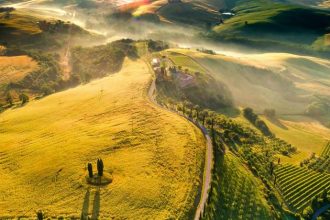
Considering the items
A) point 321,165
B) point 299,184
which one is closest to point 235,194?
point 299,184

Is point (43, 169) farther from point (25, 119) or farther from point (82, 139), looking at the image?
point (25, 119)

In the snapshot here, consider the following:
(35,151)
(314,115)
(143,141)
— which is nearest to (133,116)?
(143,141)

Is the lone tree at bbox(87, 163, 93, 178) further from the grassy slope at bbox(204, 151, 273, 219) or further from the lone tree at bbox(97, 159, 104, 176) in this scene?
the grassy slope at bbox(204, 151, 273, 219)

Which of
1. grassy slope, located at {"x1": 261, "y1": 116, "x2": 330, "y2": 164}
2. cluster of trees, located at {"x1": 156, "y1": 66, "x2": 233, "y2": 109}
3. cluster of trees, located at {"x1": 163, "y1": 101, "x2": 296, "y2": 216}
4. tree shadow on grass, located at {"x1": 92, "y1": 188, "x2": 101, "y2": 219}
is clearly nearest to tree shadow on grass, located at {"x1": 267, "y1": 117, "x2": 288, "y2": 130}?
grassy slope, located at {"x1": 261, "y1": 116, "x2": 330, "y2": 164}

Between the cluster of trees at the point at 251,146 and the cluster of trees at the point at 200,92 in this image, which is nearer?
the cluster of trees at the point at 251,146

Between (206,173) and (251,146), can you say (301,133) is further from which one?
(206,173)

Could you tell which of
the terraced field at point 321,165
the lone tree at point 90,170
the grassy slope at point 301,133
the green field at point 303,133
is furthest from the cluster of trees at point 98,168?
the green field at point 303,133

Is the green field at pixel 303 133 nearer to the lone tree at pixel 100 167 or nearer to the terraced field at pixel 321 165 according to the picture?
the terraced field at pixel 321 165

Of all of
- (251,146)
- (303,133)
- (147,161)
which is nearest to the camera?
(147,161)
